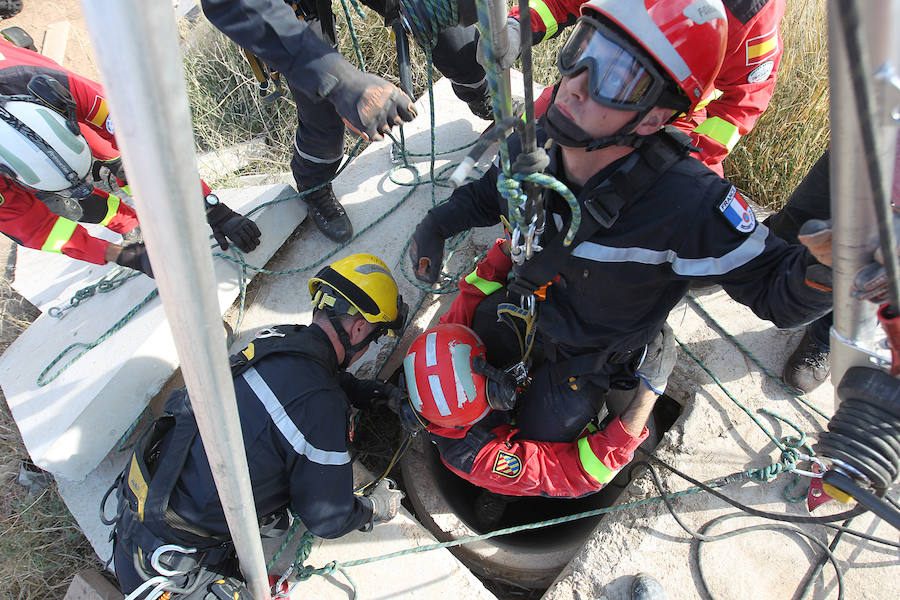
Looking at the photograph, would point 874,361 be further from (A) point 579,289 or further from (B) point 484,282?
(B) point 484,282

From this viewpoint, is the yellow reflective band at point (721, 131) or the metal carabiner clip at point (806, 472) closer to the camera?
the metal carabiner clip at point (806, 472)

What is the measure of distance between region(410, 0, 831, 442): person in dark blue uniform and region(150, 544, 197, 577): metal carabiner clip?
1645 millimetres

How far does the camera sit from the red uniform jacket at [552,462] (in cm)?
248

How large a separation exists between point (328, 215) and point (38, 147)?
1507mm

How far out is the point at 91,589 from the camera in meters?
2.75

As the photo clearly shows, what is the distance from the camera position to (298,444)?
217 centimetres

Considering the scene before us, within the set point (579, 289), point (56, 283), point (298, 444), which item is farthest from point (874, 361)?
point (56, 283)

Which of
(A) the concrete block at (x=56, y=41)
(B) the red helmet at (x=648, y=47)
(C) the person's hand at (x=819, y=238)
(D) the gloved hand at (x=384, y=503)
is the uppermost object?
(B) the red helmet at (x=648, y=47)

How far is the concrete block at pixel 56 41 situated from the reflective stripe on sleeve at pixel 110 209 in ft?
13.5

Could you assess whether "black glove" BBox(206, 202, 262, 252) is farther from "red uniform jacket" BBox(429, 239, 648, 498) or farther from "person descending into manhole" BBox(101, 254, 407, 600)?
"red uniform jacket" BBox(429, 239, 648, 498)

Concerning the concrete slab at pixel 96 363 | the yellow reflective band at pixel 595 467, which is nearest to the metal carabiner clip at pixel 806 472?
the yellow reflective band at pixel 595 467

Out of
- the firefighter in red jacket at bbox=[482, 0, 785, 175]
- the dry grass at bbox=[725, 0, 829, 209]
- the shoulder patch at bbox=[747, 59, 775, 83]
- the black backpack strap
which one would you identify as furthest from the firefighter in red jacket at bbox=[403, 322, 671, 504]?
the dry grass at bbox=[725, 0, 829, 209]

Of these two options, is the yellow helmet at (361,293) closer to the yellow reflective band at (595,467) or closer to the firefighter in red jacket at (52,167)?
the firefighter in red jacket at (52,167)

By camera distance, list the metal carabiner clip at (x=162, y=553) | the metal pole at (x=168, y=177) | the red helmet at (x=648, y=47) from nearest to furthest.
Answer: the metal pole at (x=168, y=177), the red helmet at (x=648, y=47), the metal carabiner clip at (x=162, y=553)
